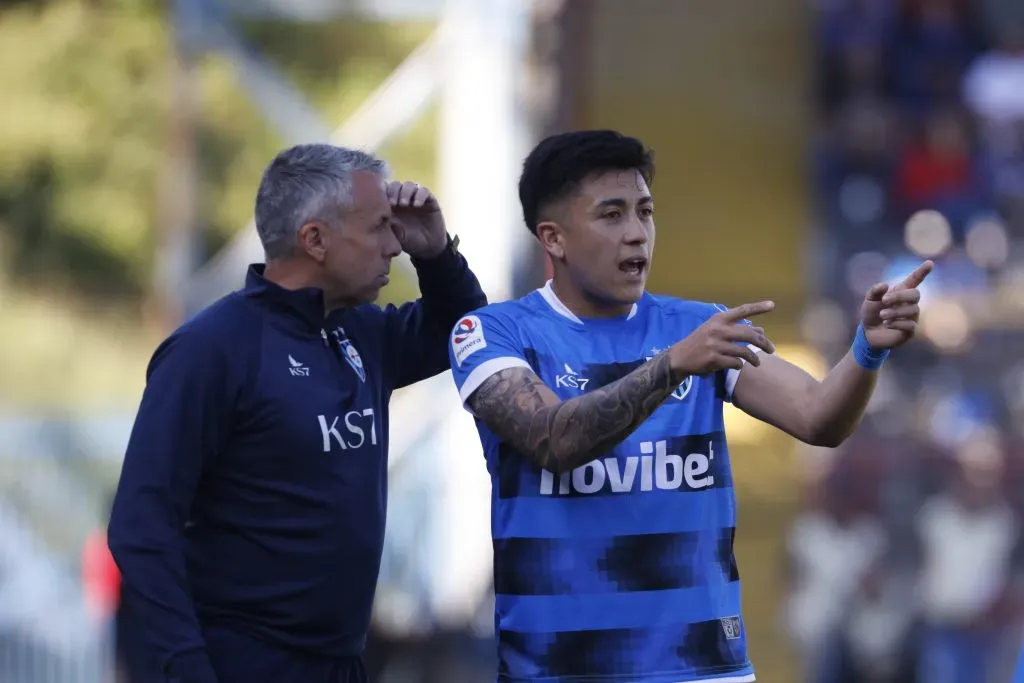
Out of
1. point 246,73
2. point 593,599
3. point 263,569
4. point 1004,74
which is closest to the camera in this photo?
point 593,599

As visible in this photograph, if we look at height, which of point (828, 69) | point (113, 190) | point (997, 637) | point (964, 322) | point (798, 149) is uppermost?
point (113, 190)

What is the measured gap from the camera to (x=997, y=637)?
10086 mm

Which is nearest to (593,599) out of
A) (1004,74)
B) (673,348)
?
(673,348)

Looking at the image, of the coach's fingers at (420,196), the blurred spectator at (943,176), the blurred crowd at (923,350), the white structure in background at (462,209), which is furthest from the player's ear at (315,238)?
the blurred spectator at (943,176)

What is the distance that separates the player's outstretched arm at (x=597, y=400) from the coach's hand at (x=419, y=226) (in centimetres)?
74

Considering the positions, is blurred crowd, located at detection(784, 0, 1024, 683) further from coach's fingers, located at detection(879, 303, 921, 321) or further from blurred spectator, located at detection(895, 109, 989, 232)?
coach's fingers, located at detection(879, 303, 921, 321)

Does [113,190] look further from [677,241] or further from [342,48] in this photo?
[677,241]

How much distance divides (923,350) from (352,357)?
292 inches

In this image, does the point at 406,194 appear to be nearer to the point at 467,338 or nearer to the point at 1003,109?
the point at 467,338

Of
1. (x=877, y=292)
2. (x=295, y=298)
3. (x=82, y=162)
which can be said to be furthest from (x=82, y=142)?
(x=877, y=292)

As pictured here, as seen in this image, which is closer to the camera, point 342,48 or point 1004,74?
point 1004,74

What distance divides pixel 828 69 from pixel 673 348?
8237 millimetres

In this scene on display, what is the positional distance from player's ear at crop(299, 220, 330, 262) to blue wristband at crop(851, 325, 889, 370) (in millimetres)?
1376

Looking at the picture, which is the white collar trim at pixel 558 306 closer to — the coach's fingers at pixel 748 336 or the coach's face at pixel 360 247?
the coach's face at pixel 360 247
